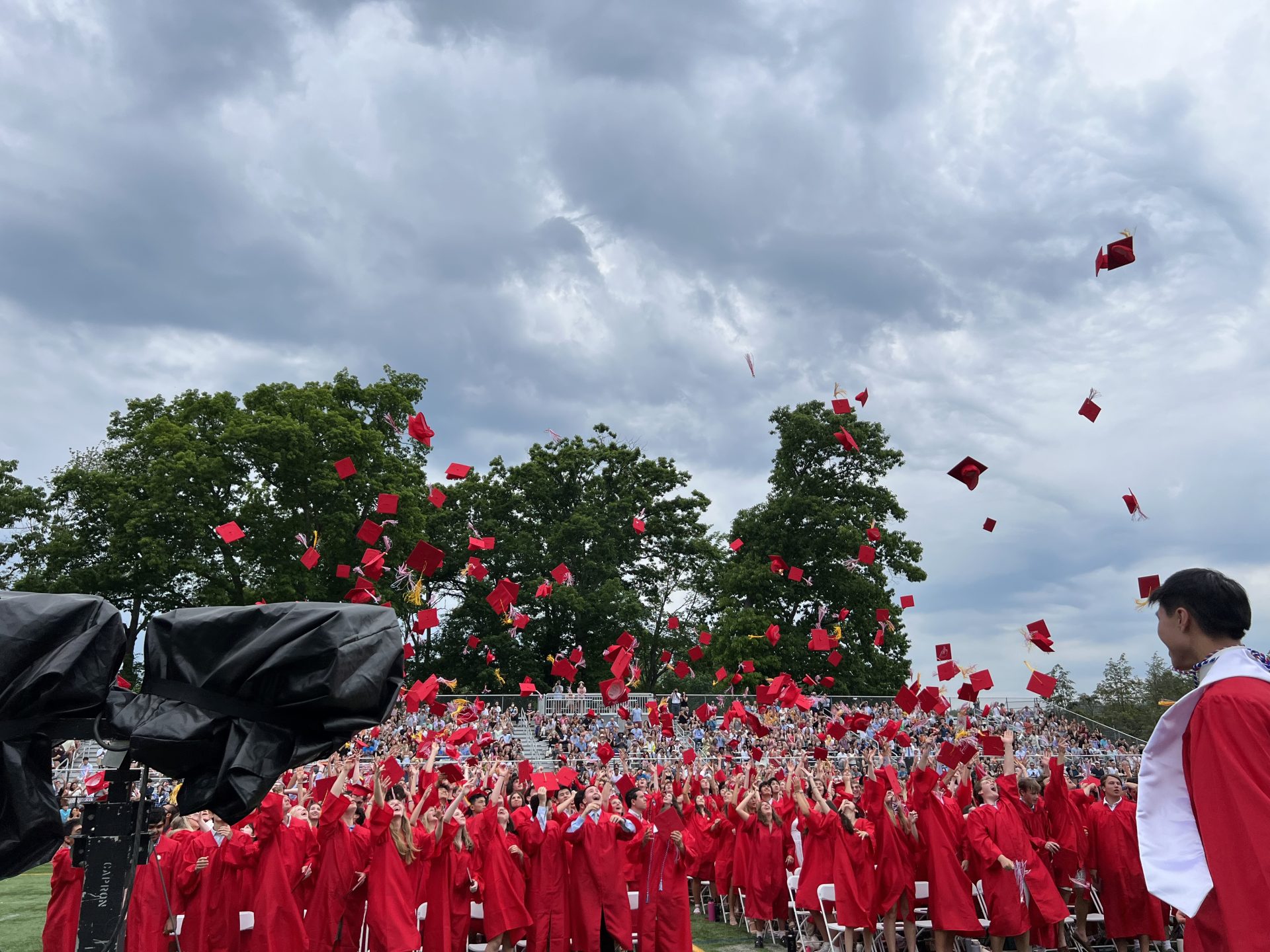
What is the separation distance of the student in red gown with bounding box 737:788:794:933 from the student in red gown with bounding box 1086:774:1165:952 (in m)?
3.87

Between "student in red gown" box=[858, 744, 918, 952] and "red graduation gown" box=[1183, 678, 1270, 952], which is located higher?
"red graduation gown" box=[1183, 678, 1270, 952]

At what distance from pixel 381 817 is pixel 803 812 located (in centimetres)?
529

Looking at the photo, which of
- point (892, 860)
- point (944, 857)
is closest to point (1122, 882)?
point (944, 857)

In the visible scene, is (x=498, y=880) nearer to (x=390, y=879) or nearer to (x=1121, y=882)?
(x=390, y=879)

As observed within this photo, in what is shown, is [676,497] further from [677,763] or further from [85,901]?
[85,901]

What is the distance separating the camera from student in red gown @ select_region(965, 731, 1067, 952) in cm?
930

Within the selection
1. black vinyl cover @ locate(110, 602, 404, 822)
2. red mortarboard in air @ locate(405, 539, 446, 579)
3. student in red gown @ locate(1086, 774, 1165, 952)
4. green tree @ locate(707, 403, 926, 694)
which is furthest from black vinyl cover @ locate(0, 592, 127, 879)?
Answer: green tree @ locate(707, 403, 926, 694)

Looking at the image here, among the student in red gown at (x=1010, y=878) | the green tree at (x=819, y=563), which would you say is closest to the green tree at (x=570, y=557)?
the green tree at (x=819, y=563)

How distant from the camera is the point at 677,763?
827 inches

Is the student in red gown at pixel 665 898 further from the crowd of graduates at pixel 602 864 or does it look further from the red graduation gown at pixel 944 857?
the red graduation gown at pixel 944 857

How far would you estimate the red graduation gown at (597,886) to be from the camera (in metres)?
9.68

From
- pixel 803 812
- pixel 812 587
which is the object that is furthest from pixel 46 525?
pixel 803 812

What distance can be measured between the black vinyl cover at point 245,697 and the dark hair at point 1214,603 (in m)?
2.92

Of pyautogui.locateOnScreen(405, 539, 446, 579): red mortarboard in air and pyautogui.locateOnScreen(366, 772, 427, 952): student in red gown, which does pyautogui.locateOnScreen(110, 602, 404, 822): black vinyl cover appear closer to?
pyautogui.locateOnScreen(366, 772, 427, 952): student in red gown
